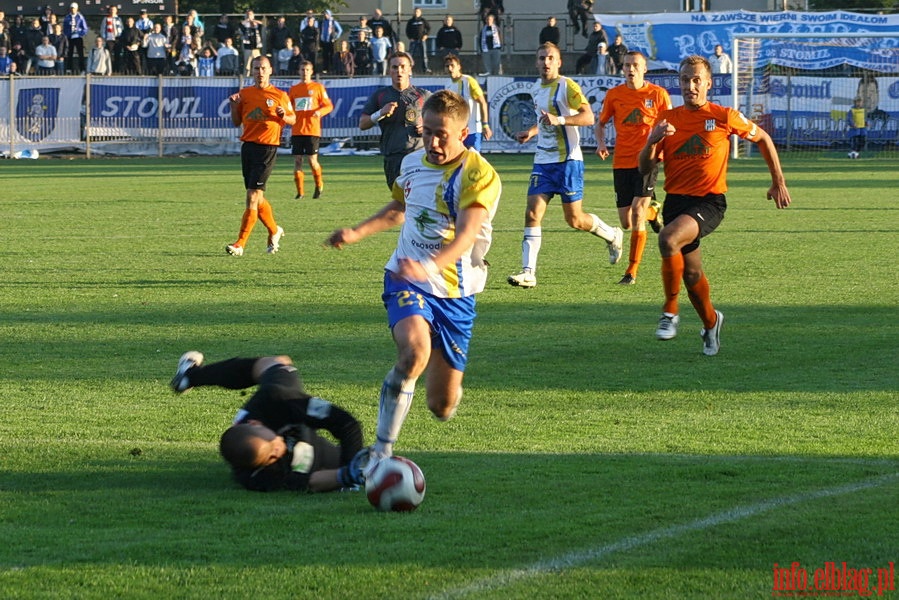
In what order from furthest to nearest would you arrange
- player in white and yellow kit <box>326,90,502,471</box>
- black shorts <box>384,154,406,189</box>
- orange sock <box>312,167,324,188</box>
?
orange sock <box>312,167,324,188</box> → black shorts <box>384,154,406,189</box> → player in white and yellow kit <box>326,90,502,471</box>

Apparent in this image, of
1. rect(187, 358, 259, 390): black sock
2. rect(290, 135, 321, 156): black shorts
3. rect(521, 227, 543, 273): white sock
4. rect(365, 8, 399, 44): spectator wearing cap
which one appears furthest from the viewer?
rect(365, 8, 399, 44): spectator wearing cap

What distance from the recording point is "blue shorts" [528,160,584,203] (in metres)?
13.6

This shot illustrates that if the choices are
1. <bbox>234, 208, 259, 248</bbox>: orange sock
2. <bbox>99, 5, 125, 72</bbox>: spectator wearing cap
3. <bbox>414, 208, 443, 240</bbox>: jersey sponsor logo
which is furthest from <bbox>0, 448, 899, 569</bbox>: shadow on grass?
<bbox>99, 5, 125, 72</bbox>: spectator wearing cap

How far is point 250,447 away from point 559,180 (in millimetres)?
8141

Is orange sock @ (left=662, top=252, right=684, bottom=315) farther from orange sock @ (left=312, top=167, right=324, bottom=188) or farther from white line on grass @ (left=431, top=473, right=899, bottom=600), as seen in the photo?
orange sock @ (left=312, top=167, right=324, bottom=188)

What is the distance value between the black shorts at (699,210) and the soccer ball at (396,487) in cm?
473

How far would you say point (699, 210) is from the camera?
32.8ft

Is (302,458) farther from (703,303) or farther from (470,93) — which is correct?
(470,93)

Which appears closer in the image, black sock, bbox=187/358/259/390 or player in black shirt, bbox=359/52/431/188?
black sock, bbox=187/358/259/390

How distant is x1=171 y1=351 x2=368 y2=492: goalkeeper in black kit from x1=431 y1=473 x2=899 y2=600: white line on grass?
53.3 inches

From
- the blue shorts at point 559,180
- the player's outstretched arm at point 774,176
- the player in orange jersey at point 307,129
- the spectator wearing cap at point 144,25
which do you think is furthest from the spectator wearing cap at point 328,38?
the player's outstretched arm at point 774,176

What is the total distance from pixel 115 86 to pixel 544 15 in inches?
585

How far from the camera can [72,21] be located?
128 ft

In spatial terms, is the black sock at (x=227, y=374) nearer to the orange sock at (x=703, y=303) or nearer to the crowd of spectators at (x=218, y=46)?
the orange sock at (x=703, y=303)
